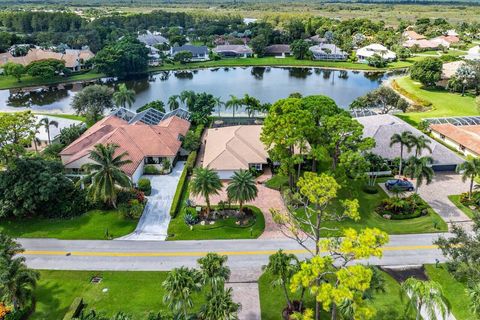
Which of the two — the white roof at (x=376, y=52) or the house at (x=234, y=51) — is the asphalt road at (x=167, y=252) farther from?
the house at (x=234, y=51)

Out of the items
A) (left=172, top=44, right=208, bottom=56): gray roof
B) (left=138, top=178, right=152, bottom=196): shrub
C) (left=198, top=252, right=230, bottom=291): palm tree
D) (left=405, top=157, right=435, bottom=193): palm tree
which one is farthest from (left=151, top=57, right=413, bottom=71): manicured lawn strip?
(left=198, top=252, right=230, bottom=291): palm tree

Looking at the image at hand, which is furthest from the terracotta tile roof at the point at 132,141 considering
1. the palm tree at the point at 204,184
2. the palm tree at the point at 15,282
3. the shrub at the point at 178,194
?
the palm tree at the point at 15,282

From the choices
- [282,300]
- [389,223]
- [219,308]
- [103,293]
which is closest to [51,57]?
[103,293]

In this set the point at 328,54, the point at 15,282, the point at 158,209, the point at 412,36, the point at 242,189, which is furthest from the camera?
the point at 412,36

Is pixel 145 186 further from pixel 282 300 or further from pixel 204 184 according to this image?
pixel 282 300

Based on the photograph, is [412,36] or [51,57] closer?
[51,57]
